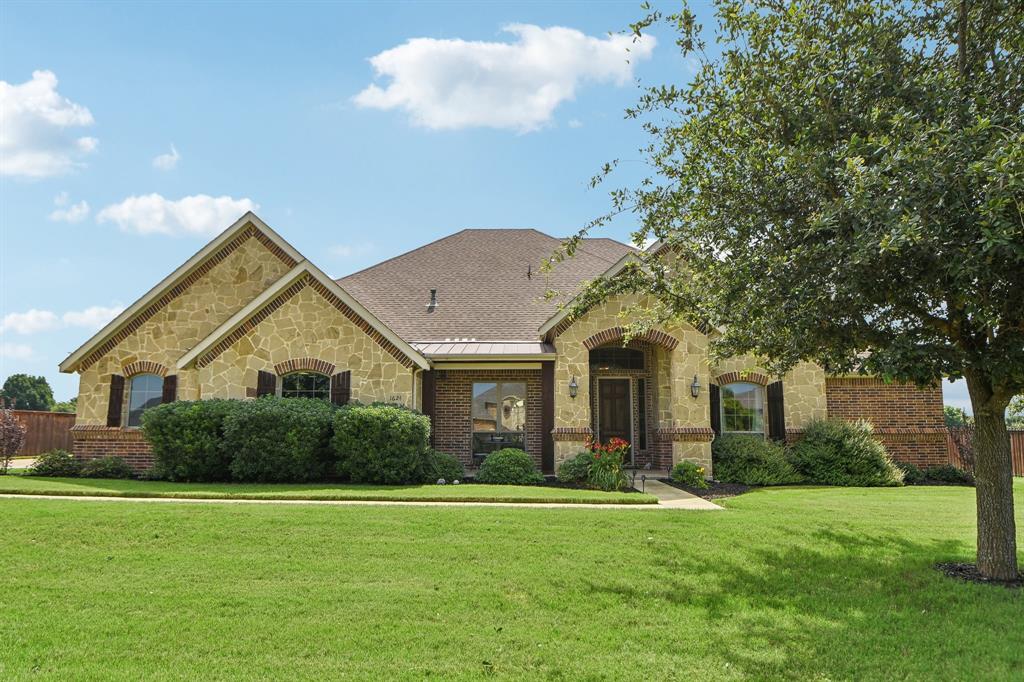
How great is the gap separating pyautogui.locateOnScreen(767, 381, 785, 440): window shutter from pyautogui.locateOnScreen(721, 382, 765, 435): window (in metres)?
0.33

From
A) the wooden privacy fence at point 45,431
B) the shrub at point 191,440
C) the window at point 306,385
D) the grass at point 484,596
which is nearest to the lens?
the grass at point 484,596

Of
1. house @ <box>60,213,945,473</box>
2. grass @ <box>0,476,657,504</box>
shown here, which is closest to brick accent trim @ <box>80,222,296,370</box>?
house @ <box>60,213,945,473</box>

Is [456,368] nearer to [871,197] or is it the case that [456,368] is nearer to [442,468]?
[442,468]

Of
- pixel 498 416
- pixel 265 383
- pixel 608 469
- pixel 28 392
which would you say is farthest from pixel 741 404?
pixel 28 392

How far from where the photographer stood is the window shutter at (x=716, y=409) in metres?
17.2

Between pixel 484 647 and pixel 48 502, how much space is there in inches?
334

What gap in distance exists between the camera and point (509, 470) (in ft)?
46.9

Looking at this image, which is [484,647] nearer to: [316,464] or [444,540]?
[444,540]

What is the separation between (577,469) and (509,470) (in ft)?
4.88

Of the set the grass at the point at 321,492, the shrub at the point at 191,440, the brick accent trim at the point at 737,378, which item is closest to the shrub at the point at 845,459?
the brick accent trim at the point at 737,378

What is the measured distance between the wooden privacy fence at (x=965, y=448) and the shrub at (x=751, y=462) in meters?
4.44

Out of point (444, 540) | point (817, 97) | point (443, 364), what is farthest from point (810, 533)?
point (443, 364)

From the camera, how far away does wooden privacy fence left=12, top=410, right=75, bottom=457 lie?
24594 millimetres

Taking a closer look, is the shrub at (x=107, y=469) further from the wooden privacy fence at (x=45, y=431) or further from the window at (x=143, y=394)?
the wooden privacy fence at (x=45, y=431)
